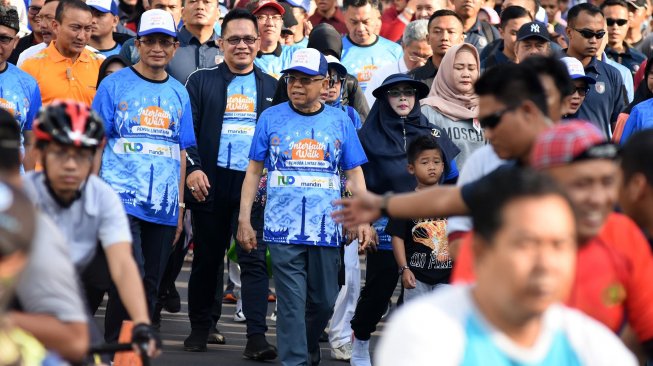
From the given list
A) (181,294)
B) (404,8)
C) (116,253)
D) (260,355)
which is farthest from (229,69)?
(404,8)

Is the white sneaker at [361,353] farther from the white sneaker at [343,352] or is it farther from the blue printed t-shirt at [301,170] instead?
the blue printed t-shirt at [301,170]

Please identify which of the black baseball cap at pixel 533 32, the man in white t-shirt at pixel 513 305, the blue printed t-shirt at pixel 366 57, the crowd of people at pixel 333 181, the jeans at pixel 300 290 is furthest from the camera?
the blue printed t-shirt at pixel 366 57

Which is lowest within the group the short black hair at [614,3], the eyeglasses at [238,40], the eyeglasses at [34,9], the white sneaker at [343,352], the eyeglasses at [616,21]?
the white sneaker at [343,352]

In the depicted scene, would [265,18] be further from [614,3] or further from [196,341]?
[614,3]

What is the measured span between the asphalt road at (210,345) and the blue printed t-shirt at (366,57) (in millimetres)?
2456

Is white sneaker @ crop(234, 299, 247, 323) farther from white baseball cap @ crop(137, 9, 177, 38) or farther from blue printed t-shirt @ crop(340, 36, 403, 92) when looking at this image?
white baseball cap @ crop(137, 9, 177, 38)

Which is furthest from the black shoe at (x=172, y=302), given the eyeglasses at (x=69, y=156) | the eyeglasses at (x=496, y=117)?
the eyeglasses at (x=496, y=117)

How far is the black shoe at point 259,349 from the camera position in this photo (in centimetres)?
1052

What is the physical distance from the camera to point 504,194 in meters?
4.02

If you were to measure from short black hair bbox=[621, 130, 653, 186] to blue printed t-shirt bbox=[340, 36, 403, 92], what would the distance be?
854cm

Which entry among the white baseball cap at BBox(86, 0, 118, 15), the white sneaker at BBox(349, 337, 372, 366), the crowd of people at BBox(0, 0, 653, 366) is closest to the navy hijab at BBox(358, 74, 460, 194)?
the crowd of people at BBox(0, 0, 653, 366)

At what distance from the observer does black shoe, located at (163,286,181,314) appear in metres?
12.5

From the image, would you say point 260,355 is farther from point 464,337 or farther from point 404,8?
point 404,8

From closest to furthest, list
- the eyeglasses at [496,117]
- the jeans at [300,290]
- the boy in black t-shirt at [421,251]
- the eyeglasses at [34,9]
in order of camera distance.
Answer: the eyeglasses at [496,117], the jeans at [300,290], the boy in black t-shirt at [421,251], the eyeglasses at [34,9]
